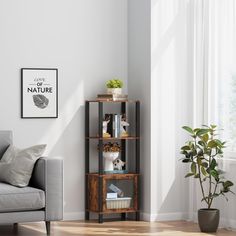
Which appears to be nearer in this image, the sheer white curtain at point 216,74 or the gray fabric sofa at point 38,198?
the gray fabric sofa at point 38,198

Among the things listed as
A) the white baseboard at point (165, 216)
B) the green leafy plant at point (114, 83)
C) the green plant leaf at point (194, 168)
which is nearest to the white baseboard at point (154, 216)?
the white baseboard at point (165, 216)

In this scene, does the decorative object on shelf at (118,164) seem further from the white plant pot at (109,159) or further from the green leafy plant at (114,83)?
the green leafy plant at (114,83)

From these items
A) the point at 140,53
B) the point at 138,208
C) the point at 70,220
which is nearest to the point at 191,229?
the point at 138,208

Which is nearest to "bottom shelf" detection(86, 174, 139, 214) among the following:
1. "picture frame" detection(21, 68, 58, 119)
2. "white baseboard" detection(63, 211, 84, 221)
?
"white baseboard" detection(63, 211, 84, 221)

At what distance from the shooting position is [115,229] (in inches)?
242

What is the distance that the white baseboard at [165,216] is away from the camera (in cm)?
659

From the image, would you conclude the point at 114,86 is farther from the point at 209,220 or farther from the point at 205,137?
the point at 209,220

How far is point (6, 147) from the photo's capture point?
627 centimetres

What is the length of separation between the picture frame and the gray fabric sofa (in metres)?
0.81

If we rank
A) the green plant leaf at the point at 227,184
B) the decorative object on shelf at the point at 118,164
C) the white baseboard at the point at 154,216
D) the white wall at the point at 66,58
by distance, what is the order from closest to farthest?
the green plant leaf at the point at 227,184 < the white wall at the point at 66,58 < the white baseboard at the point at 154,216 < the decorative object on shelf at the point at 118,164

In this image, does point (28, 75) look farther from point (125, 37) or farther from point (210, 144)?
point (210, 144)

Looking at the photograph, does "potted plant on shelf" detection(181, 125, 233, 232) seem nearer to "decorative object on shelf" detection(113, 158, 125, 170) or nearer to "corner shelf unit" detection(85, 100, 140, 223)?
"corner shelf unit" detection(85, 100, 140, 223)

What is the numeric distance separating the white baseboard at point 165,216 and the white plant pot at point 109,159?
589 mm

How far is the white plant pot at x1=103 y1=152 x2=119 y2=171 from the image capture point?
661cm
